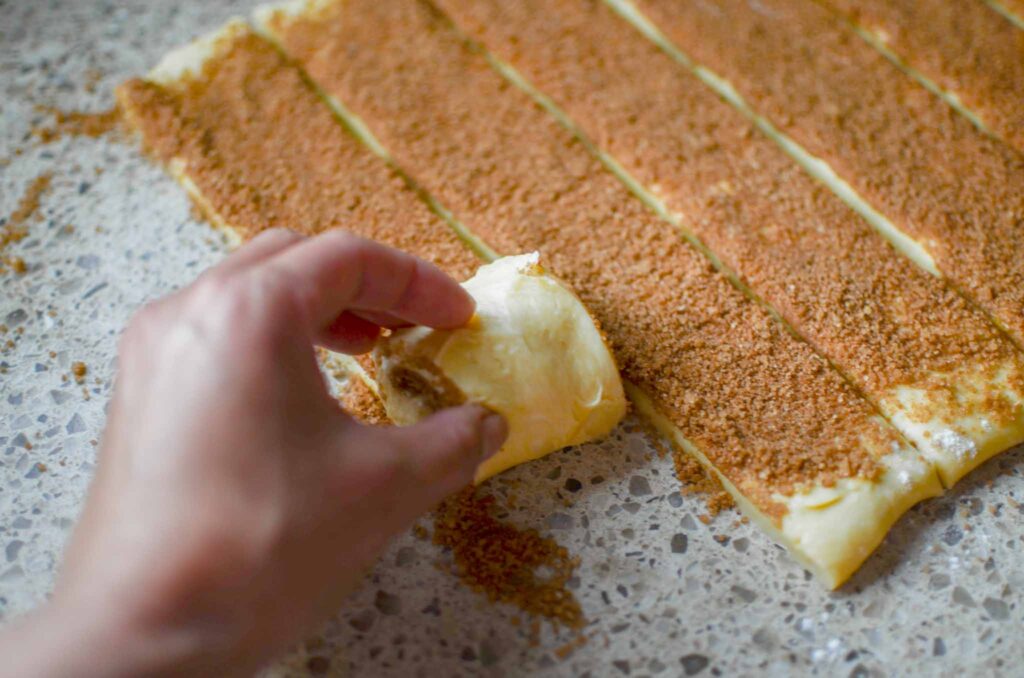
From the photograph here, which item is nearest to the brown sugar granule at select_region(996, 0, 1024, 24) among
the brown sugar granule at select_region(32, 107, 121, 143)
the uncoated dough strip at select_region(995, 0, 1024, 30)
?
the uncoated dough strip at select_region(995, 0, 1024, 30)

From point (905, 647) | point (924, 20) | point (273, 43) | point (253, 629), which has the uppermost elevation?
point (273, 43)

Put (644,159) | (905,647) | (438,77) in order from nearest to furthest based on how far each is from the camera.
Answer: (905,647)
(644,159)
(438,77)

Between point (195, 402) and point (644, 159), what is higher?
point (195, 402)

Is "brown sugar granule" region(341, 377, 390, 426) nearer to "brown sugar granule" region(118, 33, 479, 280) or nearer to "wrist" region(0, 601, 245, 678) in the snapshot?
"brown sugar granule" region(118, 33, 479, 280)

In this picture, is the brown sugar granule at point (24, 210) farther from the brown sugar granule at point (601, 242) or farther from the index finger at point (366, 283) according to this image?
the index finger at point (366, 283)

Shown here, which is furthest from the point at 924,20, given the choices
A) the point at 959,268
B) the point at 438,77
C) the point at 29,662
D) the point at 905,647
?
the point at 29,662

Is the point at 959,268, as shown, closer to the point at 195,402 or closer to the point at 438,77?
the point at 438,77
